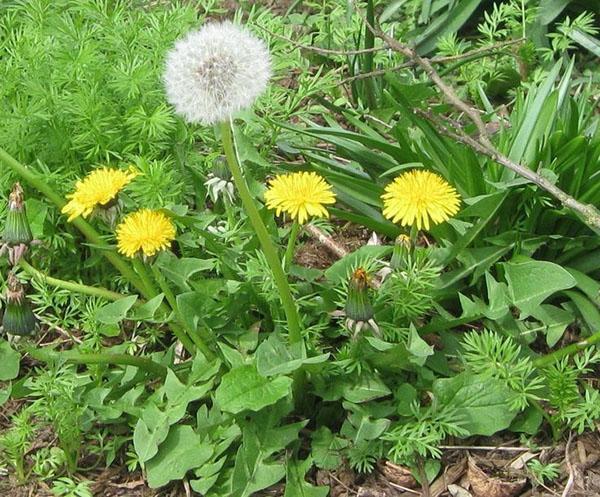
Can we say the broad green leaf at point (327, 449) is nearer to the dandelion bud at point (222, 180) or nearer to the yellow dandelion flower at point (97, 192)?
the dandelion bud at point (222, 180)

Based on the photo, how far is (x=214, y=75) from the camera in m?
2.10

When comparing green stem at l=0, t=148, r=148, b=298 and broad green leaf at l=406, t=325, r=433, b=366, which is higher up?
green stem at l=0, t=148, r=148, b=298

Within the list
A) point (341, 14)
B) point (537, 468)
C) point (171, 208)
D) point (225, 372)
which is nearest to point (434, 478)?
point (537, 468)

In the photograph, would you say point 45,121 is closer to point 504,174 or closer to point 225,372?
point 225,372

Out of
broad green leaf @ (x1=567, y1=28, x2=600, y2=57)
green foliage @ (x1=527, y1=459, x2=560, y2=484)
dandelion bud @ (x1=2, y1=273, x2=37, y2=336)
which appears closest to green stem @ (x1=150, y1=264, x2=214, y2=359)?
dandelion bud @ (x1=2, y1=273, x2=37, y2=336)

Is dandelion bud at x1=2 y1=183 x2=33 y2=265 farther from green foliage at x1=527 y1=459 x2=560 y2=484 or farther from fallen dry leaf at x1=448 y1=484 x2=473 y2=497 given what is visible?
green foliage at x1=527 y1=459 x2=560 y2=484

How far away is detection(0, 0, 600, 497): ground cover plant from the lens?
91.0 inches

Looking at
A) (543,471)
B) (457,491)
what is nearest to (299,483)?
(457,491)

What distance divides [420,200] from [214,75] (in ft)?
1.82

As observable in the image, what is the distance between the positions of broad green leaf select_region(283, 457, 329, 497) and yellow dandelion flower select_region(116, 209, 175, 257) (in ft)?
2.10

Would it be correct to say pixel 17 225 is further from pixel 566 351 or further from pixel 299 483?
pixel 566 351

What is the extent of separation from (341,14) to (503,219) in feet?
4.50

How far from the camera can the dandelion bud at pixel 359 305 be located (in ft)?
7.08

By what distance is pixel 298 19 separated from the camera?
4.09m
